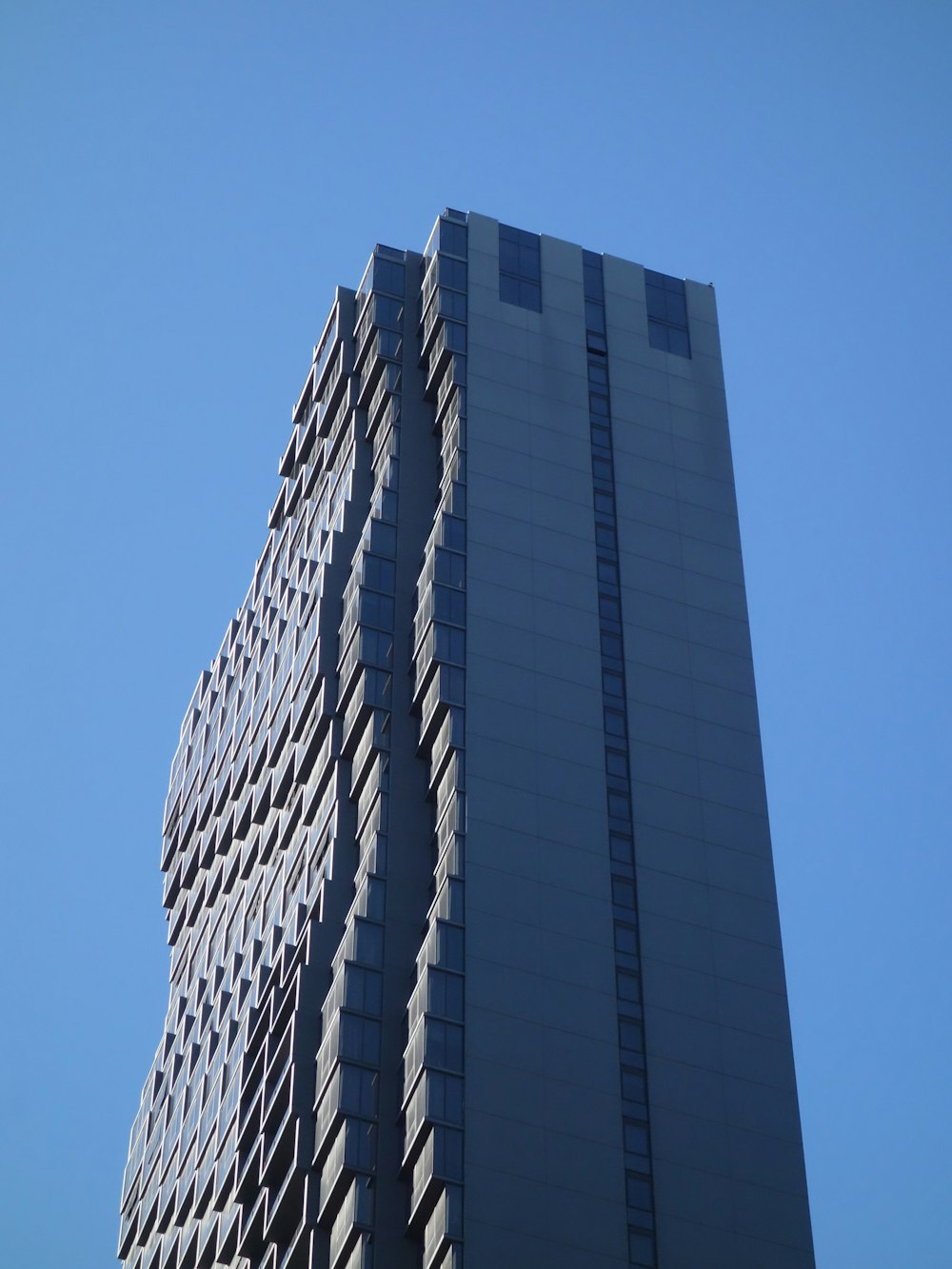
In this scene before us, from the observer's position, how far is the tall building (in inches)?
3278

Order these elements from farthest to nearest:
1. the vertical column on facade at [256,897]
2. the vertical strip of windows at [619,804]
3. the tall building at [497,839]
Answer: the vertical column on facade at [256,897] < the tall building at [497,839] < the vertical strip of windows at [619,804]

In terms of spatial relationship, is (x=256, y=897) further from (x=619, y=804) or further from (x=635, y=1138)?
(x=635, y=1138)

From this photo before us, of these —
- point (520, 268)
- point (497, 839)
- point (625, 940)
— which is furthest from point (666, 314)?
point (625, 940)

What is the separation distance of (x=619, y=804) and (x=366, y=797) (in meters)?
12.3

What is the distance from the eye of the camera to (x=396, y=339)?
383 ft

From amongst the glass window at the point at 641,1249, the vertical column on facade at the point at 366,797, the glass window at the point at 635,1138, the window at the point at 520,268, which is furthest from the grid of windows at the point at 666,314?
the glass window at the point at 641,1249

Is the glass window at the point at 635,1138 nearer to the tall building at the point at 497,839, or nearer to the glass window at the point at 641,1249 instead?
the tall building at the point at 497,839

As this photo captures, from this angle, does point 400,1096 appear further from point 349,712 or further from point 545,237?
point 545,237

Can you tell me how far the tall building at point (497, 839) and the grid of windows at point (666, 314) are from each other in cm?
23

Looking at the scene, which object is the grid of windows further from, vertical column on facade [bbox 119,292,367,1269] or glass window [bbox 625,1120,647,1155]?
glass window [bbox 625,1120,647,1155]

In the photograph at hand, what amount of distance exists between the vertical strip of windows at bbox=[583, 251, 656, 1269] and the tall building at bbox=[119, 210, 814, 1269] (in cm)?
14

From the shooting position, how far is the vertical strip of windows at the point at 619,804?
82562 mm

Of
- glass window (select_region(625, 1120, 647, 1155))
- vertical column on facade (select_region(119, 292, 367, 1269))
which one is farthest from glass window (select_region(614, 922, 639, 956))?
vertical column on facade (select_region(119, 292, 367, 1269))

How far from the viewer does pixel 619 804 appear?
308 feet
